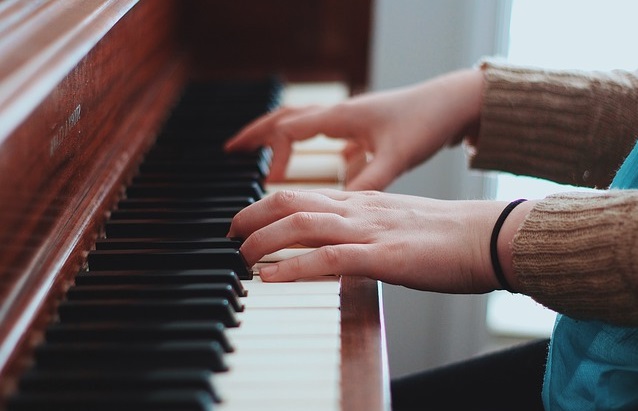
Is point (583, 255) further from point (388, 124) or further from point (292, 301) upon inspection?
point (388, 124)

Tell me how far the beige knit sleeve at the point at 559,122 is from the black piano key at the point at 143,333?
0.71m

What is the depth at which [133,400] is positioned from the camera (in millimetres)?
625

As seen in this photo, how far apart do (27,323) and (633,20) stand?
189 cm

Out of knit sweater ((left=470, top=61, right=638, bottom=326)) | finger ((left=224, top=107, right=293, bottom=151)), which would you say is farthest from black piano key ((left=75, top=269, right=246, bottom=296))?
knit sweater ((left=470, top=61, right=638, bottom=326))

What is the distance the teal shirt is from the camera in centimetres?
88

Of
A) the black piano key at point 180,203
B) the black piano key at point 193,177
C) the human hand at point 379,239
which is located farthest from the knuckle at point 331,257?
the black piano key at point 193,177

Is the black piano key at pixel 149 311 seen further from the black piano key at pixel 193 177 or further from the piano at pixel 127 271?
the black piano key at pixel 193 177

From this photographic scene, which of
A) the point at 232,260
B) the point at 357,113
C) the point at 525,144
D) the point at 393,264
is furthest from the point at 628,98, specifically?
the point at 232,260

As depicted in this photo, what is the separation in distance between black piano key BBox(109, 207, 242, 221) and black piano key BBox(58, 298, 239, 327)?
0.80ft

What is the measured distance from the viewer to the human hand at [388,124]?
4.13 feet

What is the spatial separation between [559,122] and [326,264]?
57 cm

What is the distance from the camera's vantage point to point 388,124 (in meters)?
1.26

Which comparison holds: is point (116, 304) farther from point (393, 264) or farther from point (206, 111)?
point (206, 111)

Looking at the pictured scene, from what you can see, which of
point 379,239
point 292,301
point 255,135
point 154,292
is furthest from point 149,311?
point 255,135
